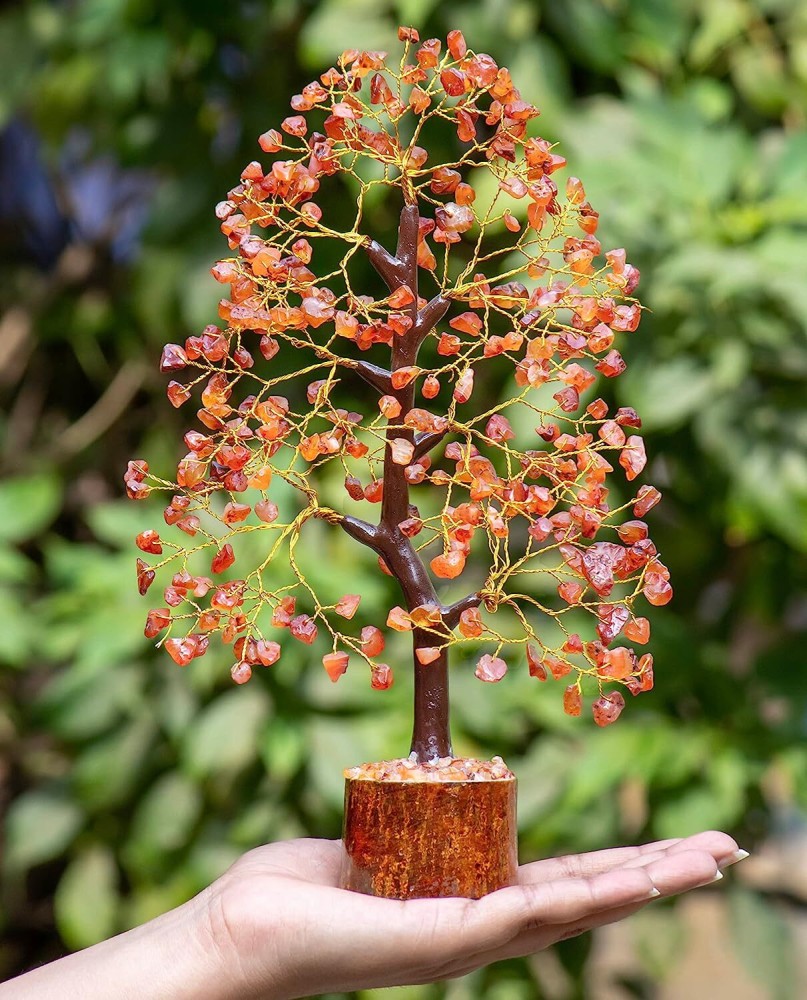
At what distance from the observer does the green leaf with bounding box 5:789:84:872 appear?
1.36 m

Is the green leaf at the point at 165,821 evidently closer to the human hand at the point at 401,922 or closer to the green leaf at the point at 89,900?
the green leaf at the point at 89,900

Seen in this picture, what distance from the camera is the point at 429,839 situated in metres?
0.57

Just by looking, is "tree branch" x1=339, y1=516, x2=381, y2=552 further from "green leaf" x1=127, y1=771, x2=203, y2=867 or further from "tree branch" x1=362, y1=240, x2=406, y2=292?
"green leaf" x1=127, y1=771, x2=203, y2=867

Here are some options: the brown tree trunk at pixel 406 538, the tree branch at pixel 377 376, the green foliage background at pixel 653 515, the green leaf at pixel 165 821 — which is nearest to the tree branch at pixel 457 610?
the brown tree trunk at pixel 406 538

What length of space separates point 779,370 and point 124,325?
2.71 feet

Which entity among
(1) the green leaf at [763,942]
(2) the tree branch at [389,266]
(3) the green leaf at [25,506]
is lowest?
(1) the green leaf at [763,942]

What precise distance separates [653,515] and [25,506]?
2.40 ft

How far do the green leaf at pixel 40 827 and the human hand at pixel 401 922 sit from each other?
81 centimetres

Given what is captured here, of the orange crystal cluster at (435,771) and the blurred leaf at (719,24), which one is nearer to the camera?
the orange crystal cluster at (435,771)

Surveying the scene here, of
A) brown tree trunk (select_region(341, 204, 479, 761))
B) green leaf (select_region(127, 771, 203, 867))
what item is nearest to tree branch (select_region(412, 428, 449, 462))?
brown tree trunk (select_region(341, 204, 479, 761))

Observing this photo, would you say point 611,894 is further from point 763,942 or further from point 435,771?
point 763,942

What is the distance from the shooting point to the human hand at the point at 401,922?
523 millimetres

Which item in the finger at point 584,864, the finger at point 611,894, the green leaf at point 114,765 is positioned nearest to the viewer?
the finger at point 611,894

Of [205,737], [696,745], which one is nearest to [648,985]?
[696,745]
